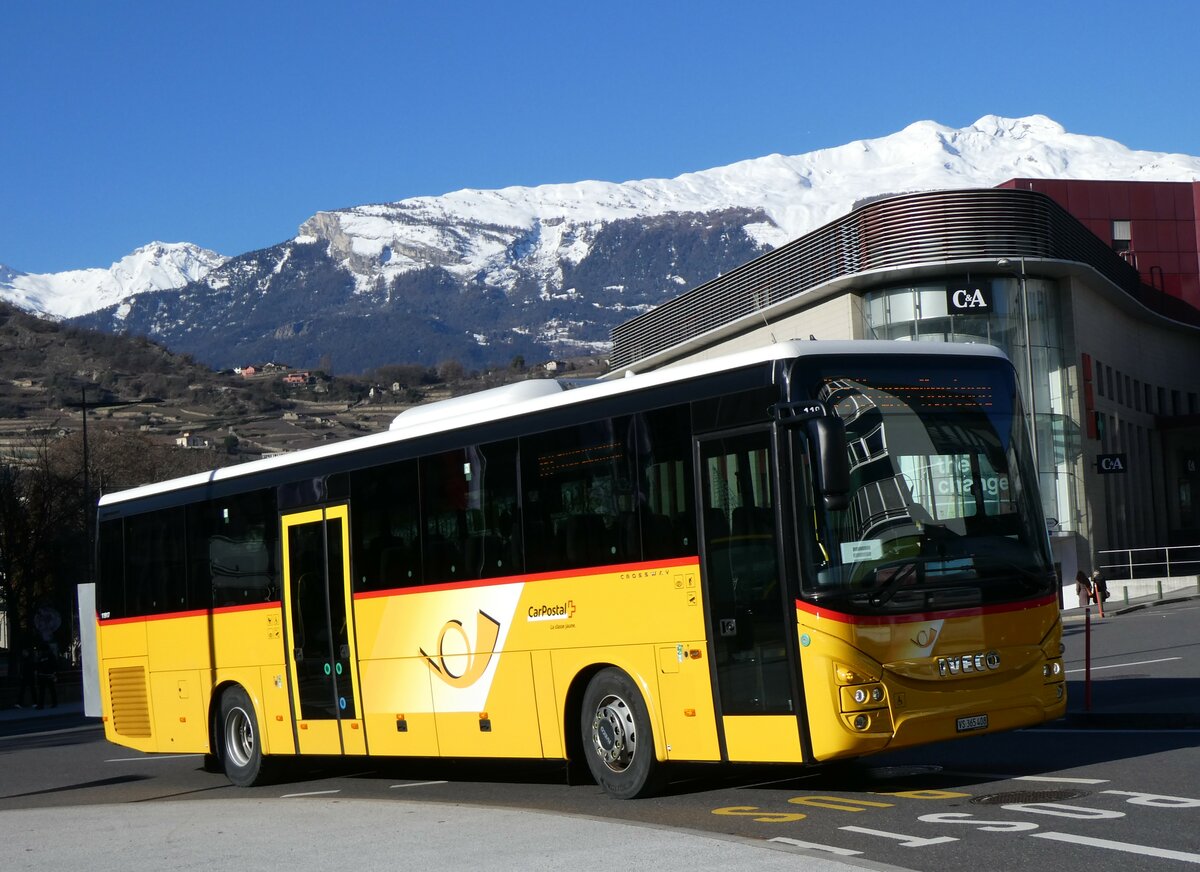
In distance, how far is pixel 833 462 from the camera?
1033cm

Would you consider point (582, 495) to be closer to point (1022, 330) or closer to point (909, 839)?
point (909, 839)

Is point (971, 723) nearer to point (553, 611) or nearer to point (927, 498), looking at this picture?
point (927, 498)

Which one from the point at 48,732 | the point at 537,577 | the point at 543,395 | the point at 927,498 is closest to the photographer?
the point at 927,498

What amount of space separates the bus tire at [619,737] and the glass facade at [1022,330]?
40.2 metres

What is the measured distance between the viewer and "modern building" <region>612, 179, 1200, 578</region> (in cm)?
5147

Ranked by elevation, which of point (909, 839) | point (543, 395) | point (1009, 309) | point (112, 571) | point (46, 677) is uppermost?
point (1009, 309)

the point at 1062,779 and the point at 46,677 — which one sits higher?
the point at 1062,779

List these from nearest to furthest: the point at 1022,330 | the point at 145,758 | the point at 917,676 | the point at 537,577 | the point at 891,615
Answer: the point at 891,615
the point at 917,676
the point at 537,577
the point at 145,758
the point at 1022,330

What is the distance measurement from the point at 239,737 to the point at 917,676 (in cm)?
873

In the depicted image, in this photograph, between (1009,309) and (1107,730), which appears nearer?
(1107,730)

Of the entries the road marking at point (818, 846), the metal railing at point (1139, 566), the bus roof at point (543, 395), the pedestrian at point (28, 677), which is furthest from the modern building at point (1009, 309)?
the road marking at point (818, 846)

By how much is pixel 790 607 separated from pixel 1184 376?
6746cm

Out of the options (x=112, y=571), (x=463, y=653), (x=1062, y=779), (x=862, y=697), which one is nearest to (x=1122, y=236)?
(x=112, y=571)

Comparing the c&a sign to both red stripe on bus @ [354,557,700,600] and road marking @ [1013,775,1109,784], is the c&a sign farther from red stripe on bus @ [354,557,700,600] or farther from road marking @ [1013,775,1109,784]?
road marking @ [1013,775,1109,784]
